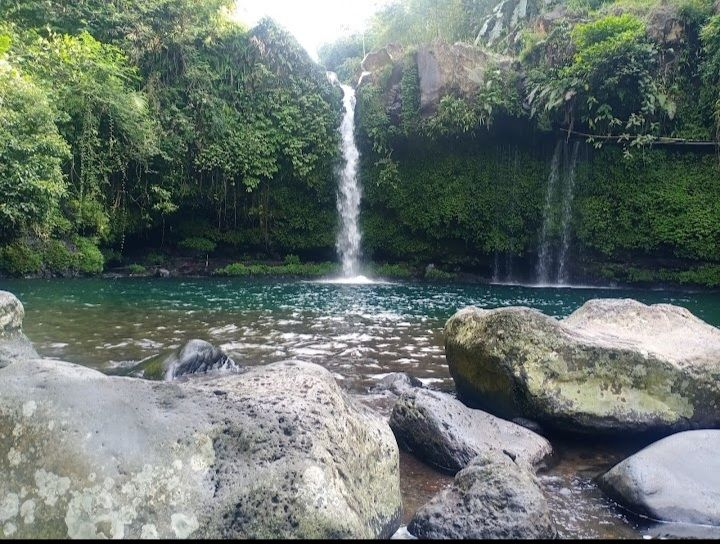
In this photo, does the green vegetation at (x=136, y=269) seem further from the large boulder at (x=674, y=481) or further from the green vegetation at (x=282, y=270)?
the large boulder at (x=674, y=481)

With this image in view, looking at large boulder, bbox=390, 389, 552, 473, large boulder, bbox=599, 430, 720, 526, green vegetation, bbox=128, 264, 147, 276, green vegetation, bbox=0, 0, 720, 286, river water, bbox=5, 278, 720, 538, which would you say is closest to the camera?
large boulder, bbox=599, 430, 720, 526

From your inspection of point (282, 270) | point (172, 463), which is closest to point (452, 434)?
point (172, 463)

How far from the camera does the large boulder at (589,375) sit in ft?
13.9

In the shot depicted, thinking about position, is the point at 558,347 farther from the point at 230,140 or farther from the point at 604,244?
the point at 230,140

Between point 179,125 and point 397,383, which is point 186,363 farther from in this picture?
point 179,125

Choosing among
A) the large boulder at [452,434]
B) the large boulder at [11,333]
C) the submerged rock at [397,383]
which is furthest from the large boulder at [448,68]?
the large boulder at [452,434]

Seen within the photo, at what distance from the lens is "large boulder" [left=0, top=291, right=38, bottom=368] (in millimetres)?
5192

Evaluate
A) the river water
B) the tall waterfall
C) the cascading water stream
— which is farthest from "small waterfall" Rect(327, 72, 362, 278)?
the tall waterfall

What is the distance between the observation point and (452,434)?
12.7ft

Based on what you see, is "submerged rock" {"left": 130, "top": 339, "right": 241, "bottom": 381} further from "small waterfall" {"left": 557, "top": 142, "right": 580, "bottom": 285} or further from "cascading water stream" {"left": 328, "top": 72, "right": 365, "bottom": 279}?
"small waterfall" {"left": 557, "top": 142, "right": 580, "bottom": 285}

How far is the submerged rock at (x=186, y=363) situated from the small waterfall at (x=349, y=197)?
1363 cm

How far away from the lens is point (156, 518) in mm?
2287

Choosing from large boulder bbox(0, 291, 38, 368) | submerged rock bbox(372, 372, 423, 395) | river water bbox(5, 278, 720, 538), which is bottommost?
river water bbox(5, 278, 720, 538)

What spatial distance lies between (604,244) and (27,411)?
57.3 ft
